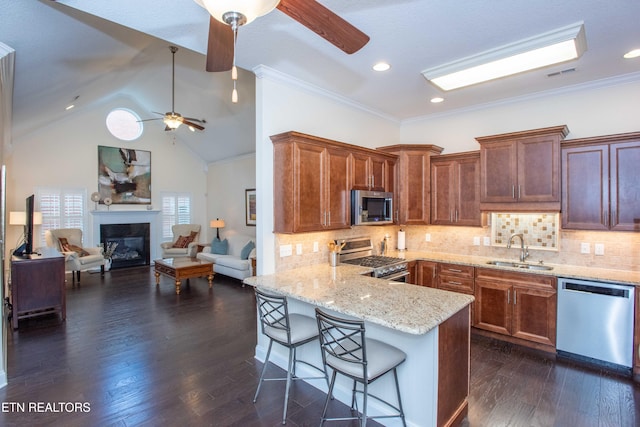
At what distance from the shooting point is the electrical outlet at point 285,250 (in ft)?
11.2

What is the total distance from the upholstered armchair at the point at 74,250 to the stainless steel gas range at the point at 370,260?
239 inches

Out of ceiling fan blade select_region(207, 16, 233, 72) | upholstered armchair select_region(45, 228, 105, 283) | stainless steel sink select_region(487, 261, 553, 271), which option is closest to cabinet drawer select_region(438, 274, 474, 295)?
stainless steel sink select_region(487, 261, 553, 271)

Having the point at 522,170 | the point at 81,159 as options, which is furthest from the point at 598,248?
the point at 81,159

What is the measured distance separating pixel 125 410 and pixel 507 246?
14.7ft

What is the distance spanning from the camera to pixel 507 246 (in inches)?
165

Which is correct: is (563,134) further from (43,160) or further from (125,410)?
(43,160)

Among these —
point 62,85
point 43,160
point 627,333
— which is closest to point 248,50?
point 62,85

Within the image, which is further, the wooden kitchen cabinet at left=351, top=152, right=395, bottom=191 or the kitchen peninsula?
the wooden kitchen cabinet at left=351, top=152, right=395, bottom=191

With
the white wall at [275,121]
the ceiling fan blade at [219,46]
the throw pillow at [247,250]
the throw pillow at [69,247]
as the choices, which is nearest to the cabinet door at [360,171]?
the white wall at [275,121]

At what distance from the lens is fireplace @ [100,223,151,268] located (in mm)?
8211

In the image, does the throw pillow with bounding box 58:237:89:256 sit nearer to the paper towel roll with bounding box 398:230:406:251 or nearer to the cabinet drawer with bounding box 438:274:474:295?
the paper towel roll with bounding box 398:230:406:251

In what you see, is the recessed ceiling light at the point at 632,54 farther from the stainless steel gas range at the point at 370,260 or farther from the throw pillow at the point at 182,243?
the throw pillow at the point at 182,243

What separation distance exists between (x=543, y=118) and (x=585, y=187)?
107 cm

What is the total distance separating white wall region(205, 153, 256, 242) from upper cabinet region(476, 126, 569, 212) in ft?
18.9
